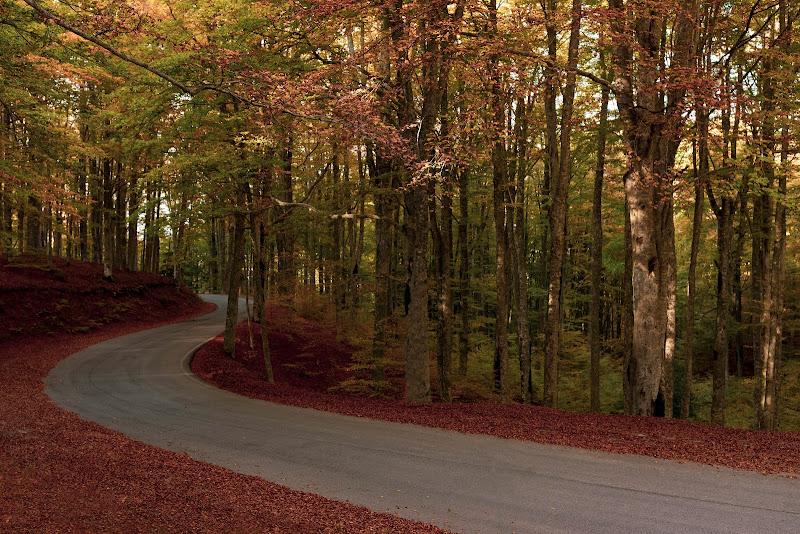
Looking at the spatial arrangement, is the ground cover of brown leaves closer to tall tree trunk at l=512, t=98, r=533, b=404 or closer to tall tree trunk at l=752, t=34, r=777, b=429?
tall tree trunk at l=512, t=98, r=533, b=404

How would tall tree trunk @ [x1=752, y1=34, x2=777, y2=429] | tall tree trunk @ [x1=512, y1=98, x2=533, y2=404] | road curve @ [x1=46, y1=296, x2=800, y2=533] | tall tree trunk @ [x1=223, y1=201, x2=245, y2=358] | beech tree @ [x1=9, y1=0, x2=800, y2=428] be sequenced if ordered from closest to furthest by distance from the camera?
road curve @ [x1=46, y1=296, x2=800, y2=533] < beech tree @ [x1=9, y1=0, x2=800, y2=428] < tall tree trunk @ [x1=752, y1=34, x2=777, y2=429] < tall tree trunk @ [x1=512, y1=98, x2=533, y2=404] < tall tree trunk @ [x1=223, y1=201, x2=245, y2=358]

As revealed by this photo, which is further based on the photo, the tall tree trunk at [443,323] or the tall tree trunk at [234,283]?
the tall tree trunk at [234,283]

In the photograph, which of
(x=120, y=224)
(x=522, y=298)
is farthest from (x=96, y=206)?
(x=522, y=298)

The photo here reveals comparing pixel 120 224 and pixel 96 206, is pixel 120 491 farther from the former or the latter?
pixel 120 224

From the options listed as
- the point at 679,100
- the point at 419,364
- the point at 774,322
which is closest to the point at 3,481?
the point at 419,364

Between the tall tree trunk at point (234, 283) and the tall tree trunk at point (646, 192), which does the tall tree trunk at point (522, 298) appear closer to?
the tall tree trunk at point (646, 192)

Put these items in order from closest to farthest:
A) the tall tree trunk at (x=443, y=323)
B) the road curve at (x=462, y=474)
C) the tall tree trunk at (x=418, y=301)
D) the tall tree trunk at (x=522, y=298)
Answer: the road curve at (x=462, y=474) → the tall tree trunk at (x=418, y=301) → the tall tree trunk at (x=443, y=323) → the tall tree trunk at (x=522, y=298)

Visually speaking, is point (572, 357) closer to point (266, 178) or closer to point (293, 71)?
point (266, 178)

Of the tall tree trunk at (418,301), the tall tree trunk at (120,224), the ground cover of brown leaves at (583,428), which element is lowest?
the ground cover of brown leaves at (583,428)

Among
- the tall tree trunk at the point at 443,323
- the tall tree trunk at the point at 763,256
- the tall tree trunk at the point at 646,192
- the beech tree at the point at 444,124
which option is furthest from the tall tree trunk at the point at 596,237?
the tall tree trunk at the point at 443,323

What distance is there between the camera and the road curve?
17.0ft

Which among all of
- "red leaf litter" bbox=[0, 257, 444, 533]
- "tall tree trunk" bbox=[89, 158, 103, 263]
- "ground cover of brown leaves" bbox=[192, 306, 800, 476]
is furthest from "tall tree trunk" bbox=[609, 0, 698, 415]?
"tall tree trunk" bbox=[89, 158, 103, 263]

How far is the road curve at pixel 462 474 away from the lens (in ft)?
17.0

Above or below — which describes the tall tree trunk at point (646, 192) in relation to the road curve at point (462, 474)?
above
